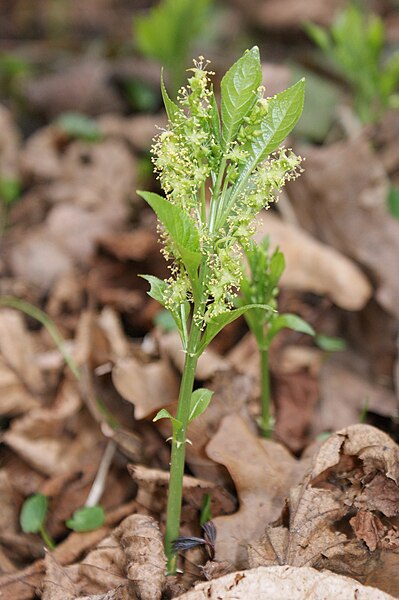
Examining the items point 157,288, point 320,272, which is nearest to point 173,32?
point 320,272

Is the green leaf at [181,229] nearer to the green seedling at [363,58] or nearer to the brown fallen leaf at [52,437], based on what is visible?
the brown fallen leaf at [52,437]

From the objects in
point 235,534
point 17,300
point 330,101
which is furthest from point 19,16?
point 235,534

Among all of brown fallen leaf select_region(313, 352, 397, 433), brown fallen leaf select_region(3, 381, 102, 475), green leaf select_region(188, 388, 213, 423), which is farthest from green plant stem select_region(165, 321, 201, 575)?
brown fallen leaf select_region(313, 352, 397, 433)

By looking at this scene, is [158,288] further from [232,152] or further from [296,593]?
[296,593]

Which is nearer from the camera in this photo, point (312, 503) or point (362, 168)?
point (312, 503)

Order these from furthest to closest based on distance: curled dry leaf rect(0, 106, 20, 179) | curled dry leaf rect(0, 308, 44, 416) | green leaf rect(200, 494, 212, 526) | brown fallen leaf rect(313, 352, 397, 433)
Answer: curled dry leaf rect(0, 106, 20, 179), curled dry leaf rect(0, 308, 44, 416), brown fallen leaf rect(313, 352, 397, 433), green leaf rect(200, 494, 212, 526)

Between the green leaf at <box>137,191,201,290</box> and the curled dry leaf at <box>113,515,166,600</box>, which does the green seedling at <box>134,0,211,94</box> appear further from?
the curled dry leaf at <box>113,515,166,600</box>
